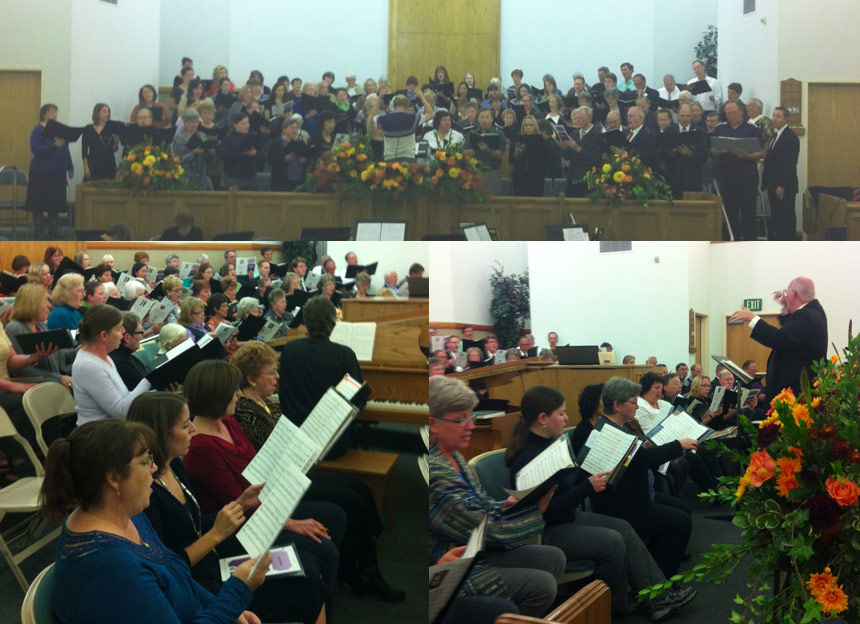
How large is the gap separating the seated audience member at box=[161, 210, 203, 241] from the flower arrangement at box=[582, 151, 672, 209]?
3.23 m

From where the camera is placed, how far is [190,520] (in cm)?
273

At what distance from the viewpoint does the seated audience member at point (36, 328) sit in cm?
327

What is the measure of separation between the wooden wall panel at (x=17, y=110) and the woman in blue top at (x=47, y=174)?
60mm

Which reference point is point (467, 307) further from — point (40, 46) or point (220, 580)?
point (40, 46)

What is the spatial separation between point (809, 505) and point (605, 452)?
1.26m

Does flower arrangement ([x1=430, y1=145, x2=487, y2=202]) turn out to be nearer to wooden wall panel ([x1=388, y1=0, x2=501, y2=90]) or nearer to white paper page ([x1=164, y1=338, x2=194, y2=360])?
wooden wall panel ([x1=388, y1=0, x2=501, y2=90])

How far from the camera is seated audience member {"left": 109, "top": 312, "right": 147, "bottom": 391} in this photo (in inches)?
125

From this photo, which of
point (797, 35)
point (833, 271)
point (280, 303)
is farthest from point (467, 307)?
point (797, 35)

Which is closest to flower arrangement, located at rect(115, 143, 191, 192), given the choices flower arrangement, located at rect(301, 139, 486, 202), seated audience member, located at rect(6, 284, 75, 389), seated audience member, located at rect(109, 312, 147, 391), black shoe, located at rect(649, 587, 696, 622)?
flower arrangement, located at rect(301, 139, 486, 202)

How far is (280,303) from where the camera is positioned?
3.32m

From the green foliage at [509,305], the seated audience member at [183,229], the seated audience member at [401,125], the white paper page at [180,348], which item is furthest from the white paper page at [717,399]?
the seated audience member at [401,125]

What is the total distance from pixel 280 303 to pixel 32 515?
118 centimetres

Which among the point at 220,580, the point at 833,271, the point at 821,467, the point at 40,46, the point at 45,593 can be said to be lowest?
the point at 220,580

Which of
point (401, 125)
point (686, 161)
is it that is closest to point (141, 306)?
point (401, 125)
